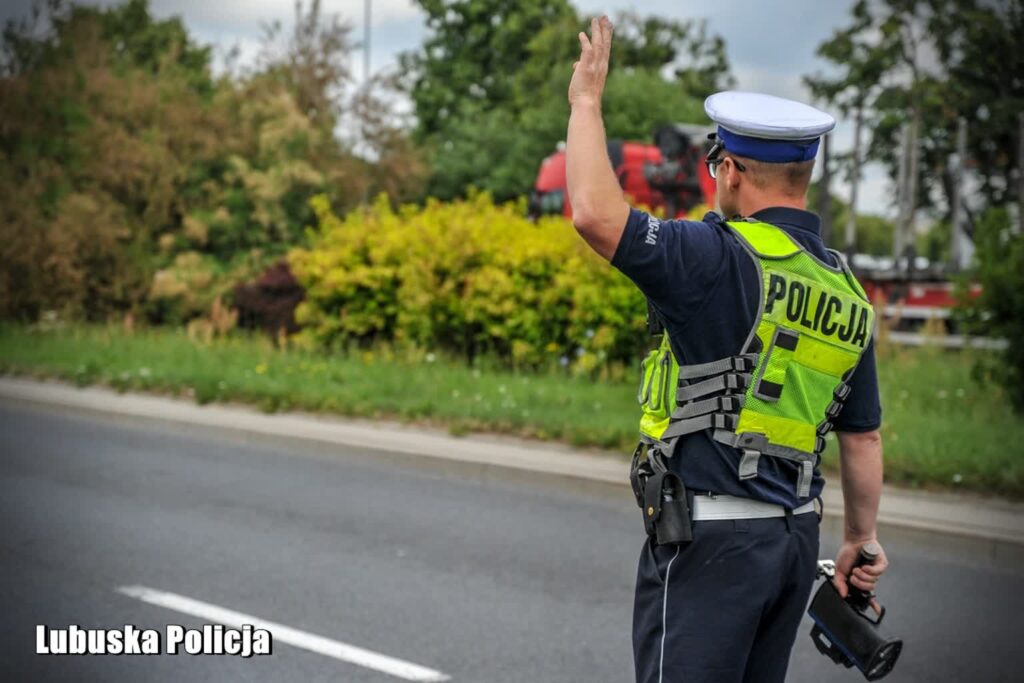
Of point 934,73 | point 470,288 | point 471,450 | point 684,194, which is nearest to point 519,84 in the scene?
point 934,73

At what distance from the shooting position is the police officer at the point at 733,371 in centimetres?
255

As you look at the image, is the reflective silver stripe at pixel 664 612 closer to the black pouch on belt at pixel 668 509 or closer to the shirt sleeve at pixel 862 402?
the black pouch on belt at pixel 668 509

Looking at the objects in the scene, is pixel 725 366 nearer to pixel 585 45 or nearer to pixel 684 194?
pixel 585 45

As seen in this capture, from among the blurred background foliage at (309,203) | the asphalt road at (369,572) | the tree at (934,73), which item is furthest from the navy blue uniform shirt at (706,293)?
the tree at (934,73)

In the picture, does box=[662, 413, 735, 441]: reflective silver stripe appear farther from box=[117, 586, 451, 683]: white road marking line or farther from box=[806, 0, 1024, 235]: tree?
box=[806, 0, 1024, 235]: tree

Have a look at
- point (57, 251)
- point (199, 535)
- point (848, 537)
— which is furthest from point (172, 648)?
point (57, 251)

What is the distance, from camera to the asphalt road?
5.18 meters

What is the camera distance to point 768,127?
2.65 m

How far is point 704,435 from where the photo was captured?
8.73 ft

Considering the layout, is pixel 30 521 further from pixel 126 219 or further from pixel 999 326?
pixel 126 219

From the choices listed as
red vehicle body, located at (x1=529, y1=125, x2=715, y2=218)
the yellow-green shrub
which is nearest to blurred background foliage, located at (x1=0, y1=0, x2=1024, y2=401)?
the yellow-green shrub

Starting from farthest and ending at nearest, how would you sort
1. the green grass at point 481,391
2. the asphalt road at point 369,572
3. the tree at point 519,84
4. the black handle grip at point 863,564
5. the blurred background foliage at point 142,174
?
the tree at point 519,84
the blurred background foliage at point 142,174
the green grass at point 481,391
the asphalt road at point 369,572
the black handle grip at point 863,564

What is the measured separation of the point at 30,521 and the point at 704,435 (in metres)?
5.87

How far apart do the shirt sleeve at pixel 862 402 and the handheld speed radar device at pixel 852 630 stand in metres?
0.31
